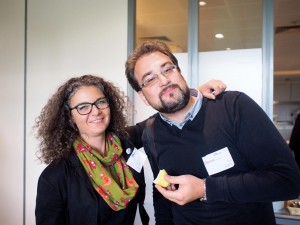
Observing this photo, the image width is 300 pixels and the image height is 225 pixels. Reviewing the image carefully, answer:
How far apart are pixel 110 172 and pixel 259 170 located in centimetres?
84

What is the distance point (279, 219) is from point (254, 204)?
1385 millimetres

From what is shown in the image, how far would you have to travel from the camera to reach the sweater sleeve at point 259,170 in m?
0.92

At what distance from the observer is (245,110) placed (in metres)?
1.03

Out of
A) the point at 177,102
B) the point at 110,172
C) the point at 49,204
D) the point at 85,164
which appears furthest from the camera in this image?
the point at 110,172

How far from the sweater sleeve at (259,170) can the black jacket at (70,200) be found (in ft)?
2.09

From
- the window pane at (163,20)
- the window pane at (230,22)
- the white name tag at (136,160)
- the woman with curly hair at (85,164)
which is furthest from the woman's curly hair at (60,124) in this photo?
the window pane at (230,22)

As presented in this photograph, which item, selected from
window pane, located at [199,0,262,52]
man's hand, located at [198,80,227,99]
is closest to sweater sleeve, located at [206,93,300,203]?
man's hand, located at [198,80,227,99]

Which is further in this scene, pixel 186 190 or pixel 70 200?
pixel 70 200

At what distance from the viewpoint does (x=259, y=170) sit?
0.97 metres

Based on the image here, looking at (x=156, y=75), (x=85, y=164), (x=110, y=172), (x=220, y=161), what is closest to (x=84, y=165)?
(x=85, y=164)

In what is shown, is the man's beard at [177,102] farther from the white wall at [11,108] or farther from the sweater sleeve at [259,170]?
the white wall at [11,108]

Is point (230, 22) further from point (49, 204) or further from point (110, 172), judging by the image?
point (49, 204)

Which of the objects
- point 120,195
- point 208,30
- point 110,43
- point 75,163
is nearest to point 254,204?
point 120,195

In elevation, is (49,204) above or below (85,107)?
below
